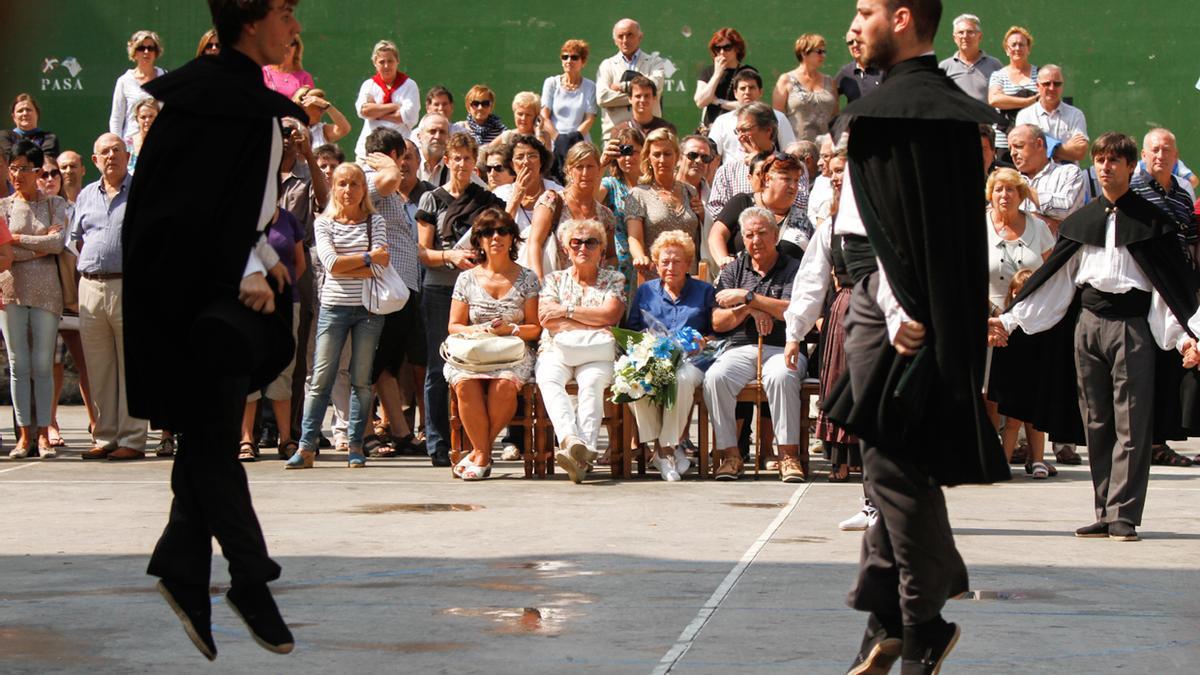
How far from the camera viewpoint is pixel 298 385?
12.1 meters

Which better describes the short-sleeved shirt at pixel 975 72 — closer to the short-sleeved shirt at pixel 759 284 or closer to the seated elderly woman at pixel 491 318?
the short-sleeved shirt at pixel 759 284

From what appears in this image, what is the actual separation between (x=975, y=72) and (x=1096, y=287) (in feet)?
21.1

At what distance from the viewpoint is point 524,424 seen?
1094 cm

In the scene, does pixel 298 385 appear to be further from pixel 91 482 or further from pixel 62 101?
pixel 62 101

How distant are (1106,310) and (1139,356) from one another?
0.26m

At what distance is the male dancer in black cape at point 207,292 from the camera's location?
5137mm

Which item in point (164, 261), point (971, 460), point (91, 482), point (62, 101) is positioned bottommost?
point (91, 482)

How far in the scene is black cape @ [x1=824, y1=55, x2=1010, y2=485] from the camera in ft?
16.3

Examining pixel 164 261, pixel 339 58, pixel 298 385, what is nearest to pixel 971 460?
pixel 164 261

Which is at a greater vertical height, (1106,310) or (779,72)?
(779,72)

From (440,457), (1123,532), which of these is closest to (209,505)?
(1123,532)

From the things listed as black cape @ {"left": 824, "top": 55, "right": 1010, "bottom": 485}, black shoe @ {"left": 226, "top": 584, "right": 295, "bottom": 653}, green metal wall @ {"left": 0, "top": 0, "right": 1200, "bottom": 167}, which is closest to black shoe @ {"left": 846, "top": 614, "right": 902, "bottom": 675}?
black cape @ {"left": 824, "top": 55, "right": 1010, "bottom": 485}

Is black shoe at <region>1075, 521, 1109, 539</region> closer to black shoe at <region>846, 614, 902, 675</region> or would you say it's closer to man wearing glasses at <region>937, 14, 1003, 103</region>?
black shoe at <region>846, 614, 902, 675</region>

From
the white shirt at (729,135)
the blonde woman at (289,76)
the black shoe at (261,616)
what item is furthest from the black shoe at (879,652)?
the blonde woman at (289,76)
